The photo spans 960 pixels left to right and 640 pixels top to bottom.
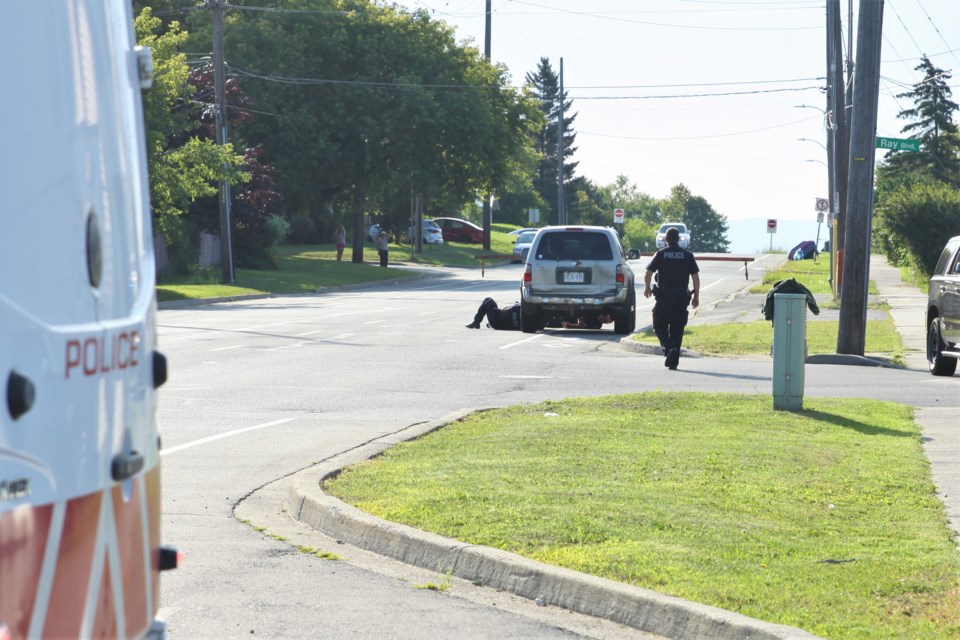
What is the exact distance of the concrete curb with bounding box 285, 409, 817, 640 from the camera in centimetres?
600

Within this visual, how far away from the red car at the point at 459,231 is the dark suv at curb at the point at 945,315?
7546cm

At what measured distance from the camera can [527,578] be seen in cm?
693

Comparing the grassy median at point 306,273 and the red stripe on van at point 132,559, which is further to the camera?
the grassy median at point 306,273

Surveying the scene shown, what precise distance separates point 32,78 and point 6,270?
0.46 metres

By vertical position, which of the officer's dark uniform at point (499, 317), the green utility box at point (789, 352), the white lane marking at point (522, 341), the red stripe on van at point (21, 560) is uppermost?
the red stripe on van at point (21, 560)

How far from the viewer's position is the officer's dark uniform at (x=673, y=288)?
755 inches

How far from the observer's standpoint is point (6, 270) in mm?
2957

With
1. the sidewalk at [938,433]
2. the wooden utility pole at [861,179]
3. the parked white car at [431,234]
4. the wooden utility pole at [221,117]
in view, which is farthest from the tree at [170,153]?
the parked white car at [431,234]

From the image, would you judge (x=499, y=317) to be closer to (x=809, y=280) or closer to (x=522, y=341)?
(x=522, y=341)

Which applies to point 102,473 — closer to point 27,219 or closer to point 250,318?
point 27,219

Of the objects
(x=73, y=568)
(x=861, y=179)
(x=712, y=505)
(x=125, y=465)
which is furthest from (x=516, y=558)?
(x=861, y=179)

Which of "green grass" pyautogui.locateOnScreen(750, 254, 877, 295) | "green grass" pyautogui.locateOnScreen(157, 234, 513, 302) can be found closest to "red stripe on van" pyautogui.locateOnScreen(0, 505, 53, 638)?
"green grass" pyautogui.locateOnScreen(157, 234, 513, 302)

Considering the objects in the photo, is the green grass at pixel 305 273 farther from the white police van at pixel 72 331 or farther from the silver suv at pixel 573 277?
the white police van at pixel 72 331

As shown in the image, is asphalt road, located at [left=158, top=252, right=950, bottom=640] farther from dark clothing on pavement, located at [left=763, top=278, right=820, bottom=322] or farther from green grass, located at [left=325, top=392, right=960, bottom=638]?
dark clothing on pavement, located at [left=763, top=278, right=820, bottom=322]
